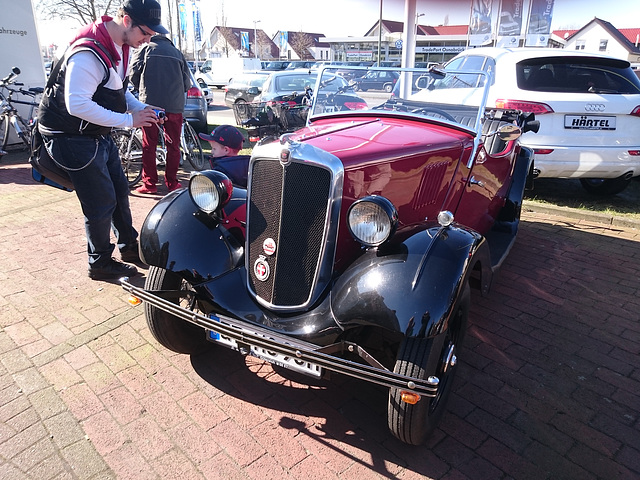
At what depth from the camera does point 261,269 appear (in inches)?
103

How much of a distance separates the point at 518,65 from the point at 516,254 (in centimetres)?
256

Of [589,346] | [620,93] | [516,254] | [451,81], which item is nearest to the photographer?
[589,346]

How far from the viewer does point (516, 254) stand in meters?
4.83

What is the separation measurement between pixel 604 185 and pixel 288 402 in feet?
19.8

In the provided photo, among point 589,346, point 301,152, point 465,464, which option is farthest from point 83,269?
point 589,346

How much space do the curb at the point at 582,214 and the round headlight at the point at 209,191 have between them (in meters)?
4.77

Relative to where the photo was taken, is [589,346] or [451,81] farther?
[451,81]

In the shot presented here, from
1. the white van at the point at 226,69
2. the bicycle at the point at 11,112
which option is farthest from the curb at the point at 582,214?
the white van at the point at 226,69

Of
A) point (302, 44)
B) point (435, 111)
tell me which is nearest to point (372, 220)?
point (435, 111)

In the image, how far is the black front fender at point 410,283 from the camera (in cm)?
209

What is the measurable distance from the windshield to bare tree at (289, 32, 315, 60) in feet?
211

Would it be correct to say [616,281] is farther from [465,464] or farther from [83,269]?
[83,269]

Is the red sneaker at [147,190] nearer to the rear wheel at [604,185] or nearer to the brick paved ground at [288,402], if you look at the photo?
the brick paved ground at [288,402]

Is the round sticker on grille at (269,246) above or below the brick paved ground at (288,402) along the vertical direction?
above
